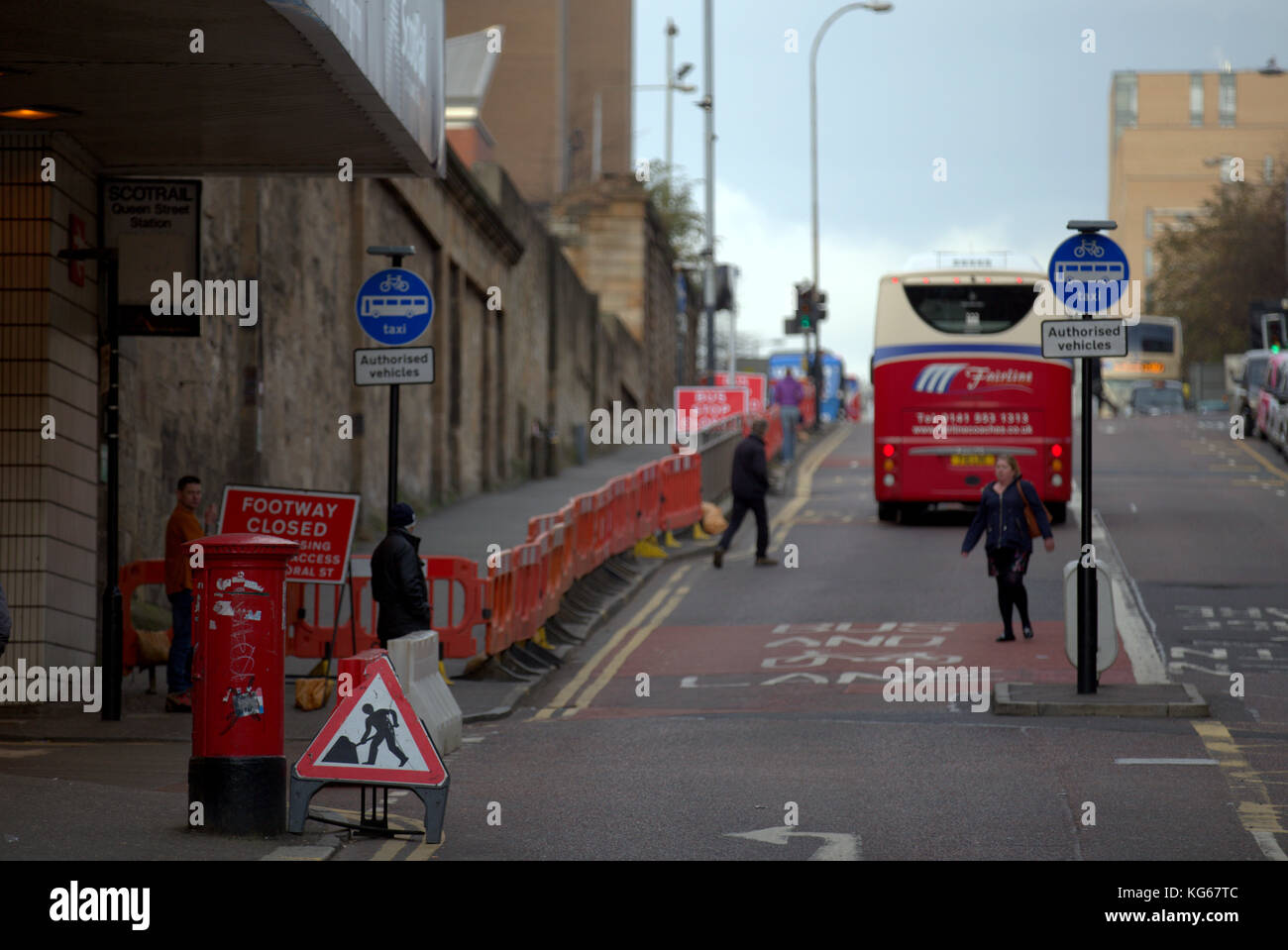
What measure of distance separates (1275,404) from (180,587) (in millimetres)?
34311

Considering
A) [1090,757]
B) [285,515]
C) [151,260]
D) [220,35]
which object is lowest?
[1090,757]

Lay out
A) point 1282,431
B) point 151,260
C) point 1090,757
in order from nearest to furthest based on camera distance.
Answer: point 1090,757 → point 151,260 → point 1282,431

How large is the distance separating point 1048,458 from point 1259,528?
3.10 meters

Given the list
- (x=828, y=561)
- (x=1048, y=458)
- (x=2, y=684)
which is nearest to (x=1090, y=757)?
(x=2, y=684)

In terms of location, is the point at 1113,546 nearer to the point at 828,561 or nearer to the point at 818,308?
the point at 828,561

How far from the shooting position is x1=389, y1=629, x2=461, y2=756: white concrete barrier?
40.6 ft

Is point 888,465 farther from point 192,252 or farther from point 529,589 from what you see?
point 192,252

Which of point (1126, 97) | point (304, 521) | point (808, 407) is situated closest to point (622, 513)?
point (304, 521)

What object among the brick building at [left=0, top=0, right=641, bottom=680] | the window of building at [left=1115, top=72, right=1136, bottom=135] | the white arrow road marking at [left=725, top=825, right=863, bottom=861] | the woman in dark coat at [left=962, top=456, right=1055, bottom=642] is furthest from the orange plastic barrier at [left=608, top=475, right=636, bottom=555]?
the window of building at [left=1115, top=72, right=1136, bottom=135]

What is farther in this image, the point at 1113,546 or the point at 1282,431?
the point at 1282,431

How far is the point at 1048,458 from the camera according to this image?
28.0 meters

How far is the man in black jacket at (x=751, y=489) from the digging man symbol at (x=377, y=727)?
15363 millimetres

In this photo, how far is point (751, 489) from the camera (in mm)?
24859
